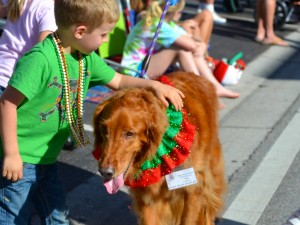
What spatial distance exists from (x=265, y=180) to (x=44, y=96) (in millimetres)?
2183

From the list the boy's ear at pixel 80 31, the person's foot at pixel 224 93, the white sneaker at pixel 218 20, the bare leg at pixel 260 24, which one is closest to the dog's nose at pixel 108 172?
the boy's ear at pixel 80 31

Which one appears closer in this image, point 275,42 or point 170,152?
point 170,152

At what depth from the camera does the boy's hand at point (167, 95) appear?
316 cm

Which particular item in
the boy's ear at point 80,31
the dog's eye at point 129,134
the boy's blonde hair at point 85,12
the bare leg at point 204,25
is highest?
the boy's blonde hair at point 85,12

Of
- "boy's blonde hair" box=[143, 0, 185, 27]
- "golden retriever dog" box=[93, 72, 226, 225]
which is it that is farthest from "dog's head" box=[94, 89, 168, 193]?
"boy's blonde hair" box=[143, 0, 185, 27]

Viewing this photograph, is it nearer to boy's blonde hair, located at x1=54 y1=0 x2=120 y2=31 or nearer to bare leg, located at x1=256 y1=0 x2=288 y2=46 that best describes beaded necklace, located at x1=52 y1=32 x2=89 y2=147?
boy's blonde hair, located at x1=54 y1=0 x2=120 y2=31

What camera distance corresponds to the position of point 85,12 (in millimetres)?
2932

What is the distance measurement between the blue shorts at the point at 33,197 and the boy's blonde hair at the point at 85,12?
0.79 m

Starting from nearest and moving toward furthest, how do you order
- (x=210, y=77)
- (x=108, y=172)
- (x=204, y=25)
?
(x=108, y=172) → (x=210, y=77) → (x=204, y=25)

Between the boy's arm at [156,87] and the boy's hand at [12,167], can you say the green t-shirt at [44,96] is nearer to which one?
the boy's arm at [156,87]

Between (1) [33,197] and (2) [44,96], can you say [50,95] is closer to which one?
(2) [44,96]

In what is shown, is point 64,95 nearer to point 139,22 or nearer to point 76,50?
point 76,50

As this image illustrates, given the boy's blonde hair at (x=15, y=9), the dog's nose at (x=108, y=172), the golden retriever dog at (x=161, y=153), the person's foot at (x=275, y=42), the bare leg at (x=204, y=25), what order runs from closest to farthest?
the dog's nose at (x=108, y=172) < the golden retriever dog at (x=161, y=153) < the boy's blonde hair at (x=15, y=9) < the bare leg at (x=204, y=25) < the person's foot at (x=275, y=42)

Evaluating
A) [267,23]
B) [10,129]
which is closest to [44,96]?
[10,129]
